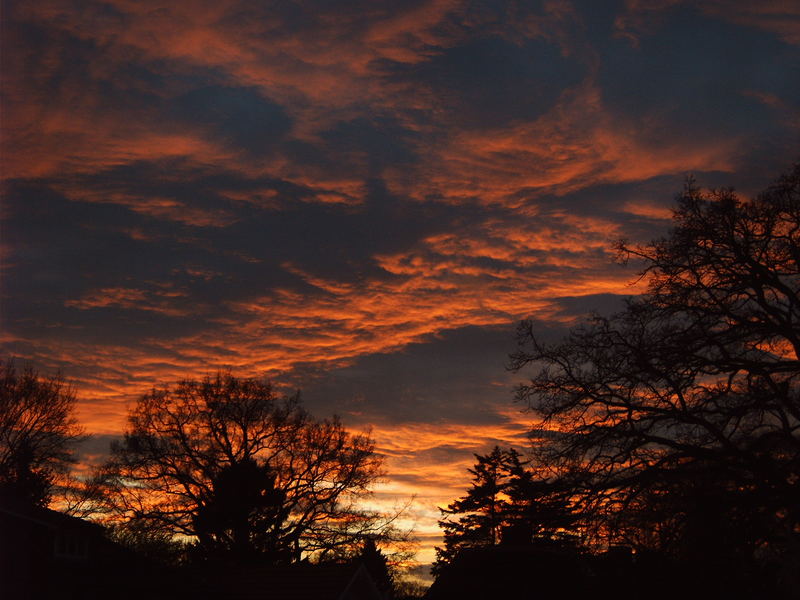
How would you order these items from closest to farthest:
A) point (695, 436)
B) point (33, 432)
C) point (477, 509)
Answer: point (695, 436) → point (33, 432) → point (477, 509)

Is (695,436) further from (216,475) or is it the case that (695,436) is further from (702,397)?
(216,475)

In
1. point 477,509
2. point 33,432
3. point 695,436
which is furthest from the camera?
point 477,509

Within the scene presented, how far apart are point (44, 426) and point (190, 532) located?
8.67m

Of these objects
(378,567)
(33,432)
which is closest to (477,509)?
(378,567)

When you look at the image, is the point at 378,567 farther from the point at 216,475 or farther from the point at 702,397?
the point at 702,397

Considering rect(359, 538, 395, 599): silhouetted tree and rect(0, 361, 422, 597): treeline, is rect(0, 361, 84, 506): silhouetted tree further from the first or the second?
rect(359, 538, 395, 599): silhouetted tree

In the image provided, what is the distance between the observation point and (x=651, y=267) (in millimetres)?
19062

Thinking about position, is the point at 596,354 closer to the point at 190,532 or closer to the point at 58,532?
the point at 58,532

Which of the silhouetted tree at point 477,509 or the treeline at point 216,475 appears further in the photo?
the silhouetted tree at point 477,509

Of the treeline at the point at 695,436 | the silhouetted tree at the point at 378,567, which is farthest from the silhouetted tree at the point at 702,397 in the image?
the silhouetted tree at the point at 378,567

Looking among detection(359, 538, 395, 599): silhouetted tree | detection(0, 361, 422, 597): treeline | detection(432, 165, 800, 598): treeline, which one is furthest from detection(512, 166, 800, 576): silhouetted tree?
detection(359, 538, 395, 599): silhouetted tree

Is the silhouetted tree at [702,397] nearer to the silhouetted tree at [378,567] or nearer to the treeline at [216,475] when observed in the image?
the treeline at [216,475]

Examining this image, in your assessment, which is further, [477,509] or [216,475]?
[477,509]

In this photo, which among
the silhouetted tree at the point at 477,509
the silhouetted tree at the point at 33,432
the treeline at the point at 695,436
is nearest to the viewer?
the treeline at the point at 695,436
